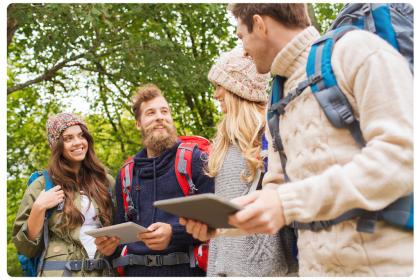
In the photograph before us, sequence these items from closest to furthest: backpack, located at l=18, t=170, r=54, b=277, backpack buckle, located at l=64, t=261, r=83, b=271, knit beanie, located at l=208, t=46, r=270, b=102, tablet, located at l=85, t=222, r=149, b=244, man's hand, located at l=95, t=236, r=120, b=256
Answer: tablet, located at l=85, t=222, r=149, b=244
knit beanie, located at l=208, t=46, r=270, b=102
man's hand, located at l=95, t=236, r=120, b=256
backpack buckle, located at l=64, t=261, r=83, b=271
backpack, located at l=18, t=170, r=54, b=277

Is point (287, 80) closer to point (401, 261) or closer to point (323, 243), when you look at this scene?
point (323, 243)

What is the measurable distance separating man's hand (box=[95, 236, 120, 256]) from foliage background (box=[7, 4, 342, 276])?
509 centimetres

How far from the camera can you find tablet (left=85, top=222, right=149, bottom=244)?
373 cm

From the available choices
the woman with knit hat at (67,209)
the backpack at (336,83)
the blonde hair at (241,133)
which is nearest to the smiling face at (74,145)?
the woman with knit hat at (67,209)

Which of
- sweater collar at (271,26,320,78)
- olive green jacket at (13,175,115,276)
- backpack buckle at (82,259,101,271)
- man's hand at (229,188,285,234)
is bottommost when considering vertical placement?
backpack buckle at (82,259,101,271)

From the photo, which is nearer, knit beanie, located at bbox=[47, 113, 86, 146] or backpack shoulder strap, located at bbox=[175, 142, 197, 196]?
backpack shoulder strap, located at bbox=[175, 142, 197, 196]

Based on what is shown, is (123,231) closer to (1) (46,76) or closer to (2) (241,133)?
(2) (241,133)

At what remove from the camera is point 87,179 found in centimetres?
512

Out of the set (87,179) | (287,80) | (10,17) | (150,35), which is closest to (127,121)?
(150,35)

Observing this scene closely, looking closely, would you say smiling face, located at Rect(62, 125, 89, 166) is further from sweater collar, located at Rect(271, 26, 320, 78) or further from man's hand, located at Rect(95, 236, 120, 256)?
sweater collar, located at Rect(271, 26, 320, 78)

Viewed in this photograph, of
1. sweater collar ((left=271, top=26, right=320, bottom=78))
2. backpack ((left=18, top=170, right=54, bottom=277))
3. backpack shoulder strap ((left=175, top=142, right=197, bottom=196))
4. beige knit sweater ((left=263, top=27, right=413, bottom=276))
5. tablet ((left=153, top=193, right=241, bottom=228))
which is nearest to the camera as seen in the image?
beige knit sweater ((left=263, top=27, right=413, bottom=276))

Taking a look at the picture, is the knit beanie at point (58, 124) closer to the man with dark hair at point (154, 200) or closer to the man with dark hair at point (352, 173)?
the man with dark hair at point (154, 200)

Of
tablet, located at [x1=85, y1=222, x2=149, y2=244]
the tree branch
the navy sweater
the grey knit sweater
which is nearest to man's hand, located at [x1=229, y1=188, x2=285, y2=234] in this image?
the grey knit sweater

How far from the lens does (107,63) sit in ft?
37.1
